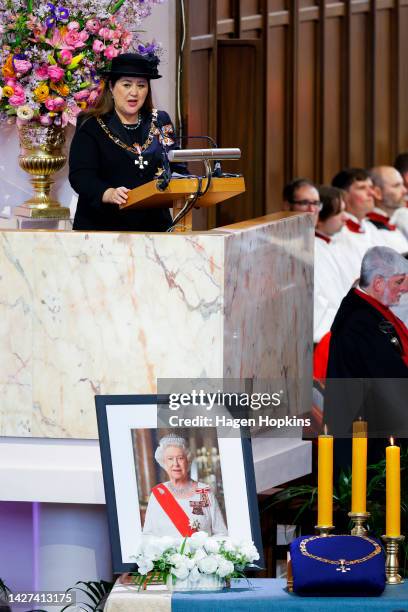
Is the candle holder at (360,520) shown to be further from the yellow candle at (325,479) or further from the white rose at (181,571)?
the white rose at (181,571)

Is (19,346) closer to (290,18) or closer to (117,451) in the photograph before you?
(117,451)

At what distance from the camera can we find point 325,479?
3725mm

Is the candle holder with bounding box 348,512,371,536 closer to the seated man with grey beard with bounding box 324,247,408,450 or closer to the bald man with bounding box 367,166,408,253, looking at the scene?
the seated man with grey beard with bounding box 324,247,408,450

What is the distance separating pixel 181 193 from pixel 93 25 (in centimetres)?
144

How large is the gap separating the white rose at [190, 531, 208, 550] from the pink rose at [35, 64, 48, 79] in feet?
7.94

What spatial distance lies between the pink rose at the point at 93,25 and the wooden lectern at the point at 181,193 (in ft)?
4.13

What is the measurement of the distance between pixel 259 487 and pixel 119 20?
7.27 feet

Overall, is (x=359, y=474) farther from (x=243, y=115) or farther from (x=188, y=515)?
(x=243, y=115)

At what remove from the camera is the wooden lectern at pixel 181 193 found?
4320 millimetres

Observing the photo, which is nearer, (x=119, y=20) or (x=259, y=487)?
(x=259, y=487)

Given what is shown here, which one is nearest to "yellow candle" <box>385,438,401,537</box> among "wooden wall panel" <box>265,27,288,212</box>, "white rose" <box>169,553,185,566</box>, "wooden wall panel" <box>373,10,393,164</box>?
"white rose" <box>169,553,185,566</box>

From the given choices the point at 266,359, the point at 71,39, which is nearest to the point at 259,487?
the point at 266,359

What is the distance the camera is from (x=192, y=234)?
13.6ft

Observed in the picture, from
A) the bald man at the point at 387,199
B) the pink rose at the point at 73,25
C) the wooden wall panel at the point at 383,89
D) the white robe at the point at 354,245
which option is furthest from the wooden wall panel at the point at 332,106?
the pink rose at the point at 73,25
